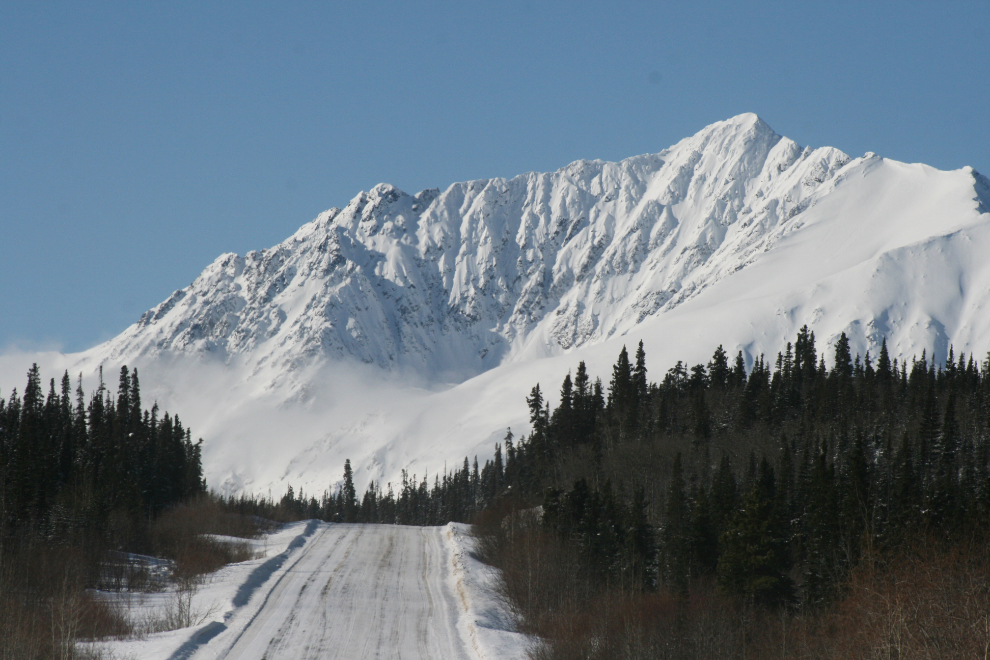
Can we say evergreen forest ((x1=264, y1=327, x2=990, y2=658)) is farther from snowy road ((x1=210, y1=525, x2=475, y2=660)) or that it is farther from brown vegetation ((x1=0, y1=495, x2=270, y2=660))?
brown vegetation ((x1=0, y1=495, x2=270, y2=660))

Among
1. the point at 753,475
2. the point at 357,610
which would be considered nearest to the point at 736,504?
the point at 753,475

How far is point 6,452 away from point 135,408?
32.5m

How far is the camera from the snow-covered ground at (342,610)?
3306 cm

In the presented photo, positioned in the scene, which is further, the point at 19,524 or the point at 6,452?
the point at 6,452

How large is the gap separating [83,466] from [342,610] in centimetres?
4782

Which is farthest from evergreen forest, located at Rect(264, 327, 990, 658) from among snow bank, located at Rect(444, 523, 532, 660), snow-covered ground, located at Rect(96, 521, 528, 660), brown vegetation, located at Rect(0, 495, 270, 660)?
brown vegetation, located at Rect(0, 495, 270, 660)

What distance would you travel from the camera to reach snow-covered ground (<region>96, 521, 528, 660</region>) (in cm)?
3306

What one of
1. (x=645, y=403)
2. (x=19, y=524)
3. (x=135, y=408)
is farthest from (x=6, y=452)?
(x=645, y=403)

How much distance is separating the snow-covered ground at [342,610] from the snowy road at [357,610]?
0.14 ft

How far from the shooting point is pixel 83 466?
7950 cm

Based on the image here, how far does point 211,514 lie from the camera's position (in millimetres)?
80062

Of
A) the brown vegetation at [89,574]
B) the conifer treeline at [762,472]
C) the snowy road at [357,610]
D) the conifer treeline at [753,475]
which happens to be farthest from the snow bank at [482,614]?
the conifer treeline at [762,472]

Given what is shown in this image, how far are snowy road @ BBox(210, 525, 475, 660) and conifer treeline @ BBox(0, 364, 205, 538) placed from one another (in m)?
17.9

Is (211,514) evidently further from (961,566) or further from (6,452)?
(961,566)
